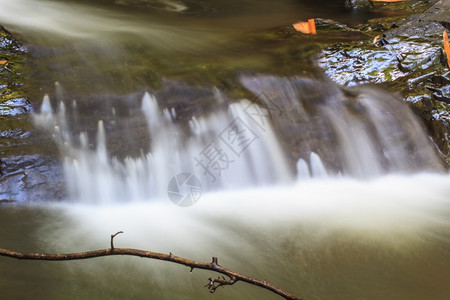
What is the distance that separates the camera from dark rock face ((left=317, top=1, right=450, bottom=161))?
16.6 feet

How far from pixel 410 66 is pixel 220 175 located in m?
3.12

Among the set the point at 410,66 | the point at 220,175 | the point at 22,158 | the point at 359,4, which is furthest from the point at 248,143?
the point at 359,4

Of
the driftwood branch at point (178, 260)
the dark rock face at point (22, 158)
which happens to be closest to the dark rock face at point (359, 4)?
the dark rock face at point (22, 158)

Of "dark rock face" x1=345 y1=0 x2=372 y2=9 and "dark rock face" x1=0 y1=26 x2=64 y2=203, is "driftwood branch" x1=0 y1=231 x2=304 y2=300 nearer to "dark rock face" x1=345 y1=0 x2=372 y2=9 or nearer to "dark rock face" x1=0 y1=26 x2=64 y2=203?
"dark rock face" x1=0 y1=26 x2=64 y2=203

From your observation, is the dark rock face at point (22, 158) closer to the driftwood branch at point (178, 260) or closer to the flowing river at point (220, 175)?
the flowing river at point (220, 175)

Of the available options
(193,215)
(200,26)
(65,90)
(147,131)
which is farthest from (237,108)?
(200,26)

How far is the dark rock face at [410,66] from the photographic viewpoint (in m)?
5.06

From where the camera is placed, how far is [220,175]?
177 inches

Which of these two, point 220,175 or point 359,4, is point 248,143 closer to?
point 220,175

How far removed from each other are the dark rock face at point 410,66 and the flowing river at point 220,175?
0.20 metres

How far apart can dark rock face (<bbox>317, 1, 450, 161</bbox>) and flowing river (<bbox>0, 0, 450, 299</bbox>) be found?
20 centimetres

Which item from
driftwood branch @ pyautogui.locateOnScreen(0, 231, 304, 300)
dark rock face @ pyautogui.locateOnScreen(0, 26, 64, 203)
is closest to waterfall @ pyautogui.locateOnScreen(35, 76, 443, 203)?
dark rock face @ pyautogui.locateOnScreen(0, 26, 64, 203)

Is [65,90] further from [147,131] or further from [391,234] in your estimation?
[391,234]

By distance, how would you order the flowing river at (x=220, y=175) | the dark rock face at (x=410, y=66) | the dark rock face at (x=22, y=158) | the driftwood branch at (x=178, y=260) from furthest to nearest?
the dark rock face at (x=410, y=66) → the dark rock face at (x=22, y=158) → the flowing river at (x=220, y=175) → the driftwood branch at (x=178, y=260)
